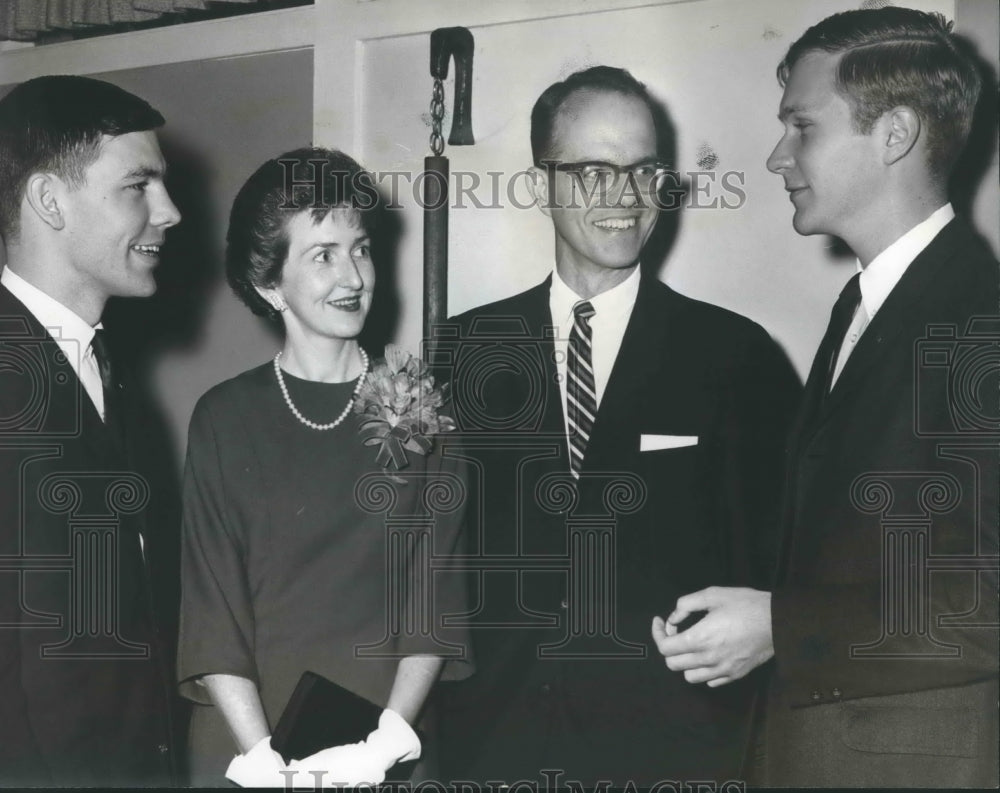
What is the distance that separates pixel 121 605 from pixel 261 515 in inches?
11.0

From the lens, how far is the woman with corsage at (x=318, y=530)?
5.16ft

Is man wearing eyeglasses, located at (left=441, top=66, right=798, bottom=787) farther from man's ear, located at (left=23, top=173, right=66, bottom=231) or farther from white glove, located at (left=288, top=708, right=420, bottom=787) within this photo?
man's ear, located at (left=23, top=173, right=66, bottom=231)

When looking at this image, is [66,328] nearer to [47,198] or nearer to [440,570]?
[47,198]

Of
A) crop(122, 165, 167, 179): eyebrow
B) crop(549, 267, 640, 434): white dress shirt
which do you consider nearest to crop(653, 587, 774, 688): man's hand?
crop(549, 267, 640, 434): white dress shirt

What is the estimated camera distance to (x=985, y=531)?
1463mm

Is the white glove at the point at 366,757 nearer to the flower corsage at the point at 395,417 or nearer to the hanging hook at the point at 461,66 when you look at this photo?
the flower corsage at the point at 395,417

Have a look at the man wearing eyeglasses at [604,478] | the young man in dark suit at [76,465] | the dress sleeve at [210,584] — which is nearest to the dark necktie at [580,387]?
the man wearing eyeglasses at [604,478]

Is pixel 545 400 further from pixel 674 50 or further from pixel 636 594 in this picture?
pixel 674 50

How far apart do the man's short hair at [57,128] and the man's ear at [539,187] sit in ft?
2.00

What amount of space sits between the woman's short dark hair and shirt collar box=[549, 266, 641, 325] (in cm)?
30

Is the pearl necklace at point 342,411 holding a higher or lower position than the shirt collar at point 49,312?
lower

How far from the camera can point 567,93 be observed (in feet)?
5.26

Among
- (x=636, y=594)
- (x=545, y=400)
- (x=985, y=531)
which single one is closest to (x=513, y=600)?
(x=636, y=594)

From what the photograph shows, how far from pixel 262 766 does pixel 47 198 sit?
906 mm
